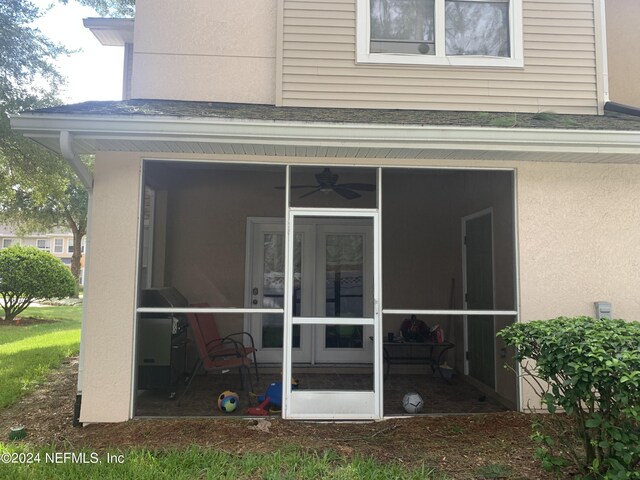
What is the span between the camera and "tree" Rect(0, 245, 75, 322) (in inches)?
477

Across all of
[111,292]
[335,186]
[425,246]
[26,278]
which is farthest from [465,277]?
[26,278]

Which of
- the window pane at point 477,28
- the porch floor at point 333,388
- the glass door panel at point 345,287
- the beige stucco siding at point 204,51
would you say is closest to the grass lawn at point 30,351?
the porch floor at point 333,388

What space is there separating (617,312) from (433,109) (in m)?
2.86

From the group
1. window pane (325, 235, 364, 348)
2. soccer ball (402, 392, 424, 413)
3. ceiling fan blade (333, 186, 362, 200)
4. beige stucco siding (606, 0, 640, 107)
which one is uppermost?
beige stucco siding (606, 0, 640, 107)

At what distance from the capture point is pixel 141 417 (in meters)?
4.37

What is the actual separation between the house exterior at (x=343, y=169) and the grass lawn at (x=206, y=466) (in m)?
0.83

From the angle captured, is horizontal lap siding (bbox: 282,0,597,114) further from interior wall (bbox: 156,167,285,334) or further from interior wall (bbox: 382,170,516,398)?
interior wall (bbox: 156,167,285,334)

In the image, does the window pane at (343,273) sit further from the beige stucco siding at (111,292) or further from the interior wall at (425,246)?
the beige stucco siding at (111,292)

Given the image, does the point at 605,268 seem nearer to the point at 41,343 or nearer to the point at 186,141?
the point at 186,141

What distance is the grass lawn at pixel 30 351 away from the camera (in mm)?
5656

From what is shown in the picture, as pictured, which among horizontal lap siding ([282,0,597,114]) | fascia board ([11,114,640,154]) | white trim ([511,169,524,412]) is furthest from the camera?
horizontal lap siding ([282,0,597,114])

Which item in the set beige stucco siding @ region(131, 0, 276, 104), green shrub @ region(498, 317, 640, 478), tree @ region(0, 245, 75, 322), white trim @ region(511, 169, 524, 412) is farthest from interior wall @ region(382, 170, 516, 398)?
tree @ region(0, 245, 75, 322)

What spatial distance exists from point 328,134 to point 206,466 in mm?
2835

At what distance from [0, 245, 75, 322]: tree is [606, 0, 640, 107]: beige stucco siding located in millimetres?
13682
